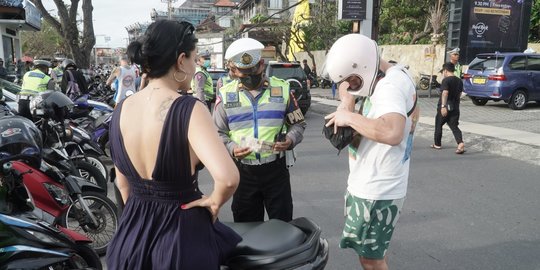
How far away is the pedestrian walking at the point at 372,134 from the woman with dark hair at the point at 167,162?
2.77ft

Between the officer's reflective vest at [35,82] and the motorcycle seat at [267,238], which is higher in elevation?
the officer's reflective vest at [35,82]

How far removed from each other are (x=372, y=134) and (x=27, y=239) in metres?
1.94

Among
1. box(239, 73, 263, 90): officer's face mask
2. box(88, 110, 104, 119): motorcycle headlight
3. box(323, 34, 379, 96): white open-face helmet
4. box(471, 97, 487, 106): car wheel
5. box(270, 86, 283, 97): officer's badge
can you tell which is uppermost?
box(323, 34, 379, 96): white open-face helmet

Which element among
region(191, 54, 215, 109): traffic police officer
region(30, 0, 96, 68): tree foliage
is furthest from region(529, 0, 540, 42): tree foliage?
region(30, 0, 96, 68): tree foliage

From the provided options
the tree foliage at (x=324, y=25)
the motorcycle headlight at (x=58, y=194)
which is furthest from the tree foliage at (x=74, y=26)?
the motorcycle headlight at (x=58, y=194)

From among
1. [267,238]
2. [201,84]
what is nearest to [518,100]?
[201,84]

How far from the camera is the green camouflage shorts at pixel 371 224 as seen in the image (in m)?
2.40

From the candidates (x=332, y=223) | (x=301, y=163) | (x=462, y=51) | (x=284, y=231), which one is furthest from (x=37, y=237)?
(x=462, y=51)

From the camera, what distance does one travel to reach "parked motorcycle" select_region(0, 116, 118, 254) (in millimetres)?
3003

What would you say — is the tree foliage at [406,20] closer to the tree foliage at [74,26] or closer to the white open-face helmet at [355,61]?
the tree foliage at [74,26]

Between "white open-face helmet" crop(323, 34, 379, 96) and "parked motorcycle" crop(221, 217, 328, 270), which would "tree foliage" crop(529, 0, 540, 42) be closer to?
"white open-face helmet" crop(323, 34, 379, 96)

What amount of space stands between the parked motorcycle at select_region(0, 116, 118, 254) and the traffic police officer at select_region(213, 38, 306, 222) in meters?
1.31

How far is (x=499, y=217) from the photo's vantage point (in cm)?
468

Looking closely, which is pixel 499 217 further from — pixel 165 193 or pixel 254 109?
pixel 165 193
